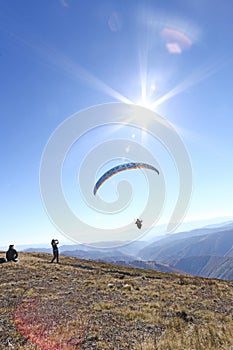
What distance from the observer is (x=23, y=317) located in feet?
43.3

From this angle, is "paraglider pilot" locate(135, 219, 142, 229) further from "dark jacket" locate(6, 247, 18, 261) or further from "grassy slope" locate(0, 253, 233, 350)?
"dark jacket" locate(6, 247, 18, 261)

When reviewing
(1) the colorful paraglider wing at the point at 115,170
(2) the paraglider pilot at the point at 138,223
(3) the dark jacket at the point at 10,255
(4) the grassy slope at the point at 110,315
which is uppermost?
(1) the colorful paraglider wing at the point at 115,170

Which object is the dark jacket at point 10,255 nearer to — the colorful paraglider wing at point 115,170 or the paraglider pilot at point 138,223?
the colorful paraglider wing at point 115,170

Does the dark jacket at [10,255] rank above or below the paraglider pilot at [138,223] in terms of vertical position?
below

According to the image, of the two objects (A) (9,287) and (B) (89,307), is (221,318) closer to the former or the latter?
(B) (89,307)

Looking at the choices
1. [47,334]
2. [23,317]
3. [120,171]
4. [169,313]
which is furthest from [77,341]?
[120,171]

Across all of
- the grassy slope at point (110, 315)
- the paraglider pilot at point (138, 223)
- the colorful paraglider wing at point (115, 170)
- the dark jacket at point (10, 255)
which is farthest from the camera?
the colorful paraglider wing at point (115, 170)

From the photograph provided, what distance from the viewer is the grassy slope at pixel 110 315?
1045cm

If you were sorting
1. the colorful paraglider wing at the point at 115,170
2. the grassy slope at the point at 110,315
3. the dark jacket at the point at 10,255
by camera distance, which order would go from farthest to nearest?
1. the colorful paraglider wing at the point at 115,170
2. the dark jacket at the point at 10,255
3. the grassy slope at the point at 110,315

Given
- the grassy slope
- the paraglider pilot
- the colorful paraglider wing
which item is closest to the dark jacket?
the grassy slope

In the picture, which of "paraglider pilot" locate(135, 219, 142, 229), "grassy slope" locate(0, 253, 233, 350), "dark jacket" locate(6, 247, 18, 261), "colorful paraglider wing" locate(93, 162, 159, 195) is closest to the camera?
"grassy slope" locate(0, 253, 233, 350)

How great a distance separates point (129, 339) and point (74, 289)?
→ 401 inches

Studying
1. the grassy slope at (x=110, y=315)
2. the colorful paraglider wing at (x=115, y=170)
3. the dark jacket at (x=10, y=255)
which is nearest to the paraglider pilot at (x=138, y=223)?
the colorful paraglider wing at (x=115, y=170)

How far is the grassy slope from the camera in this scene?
34.3ft
